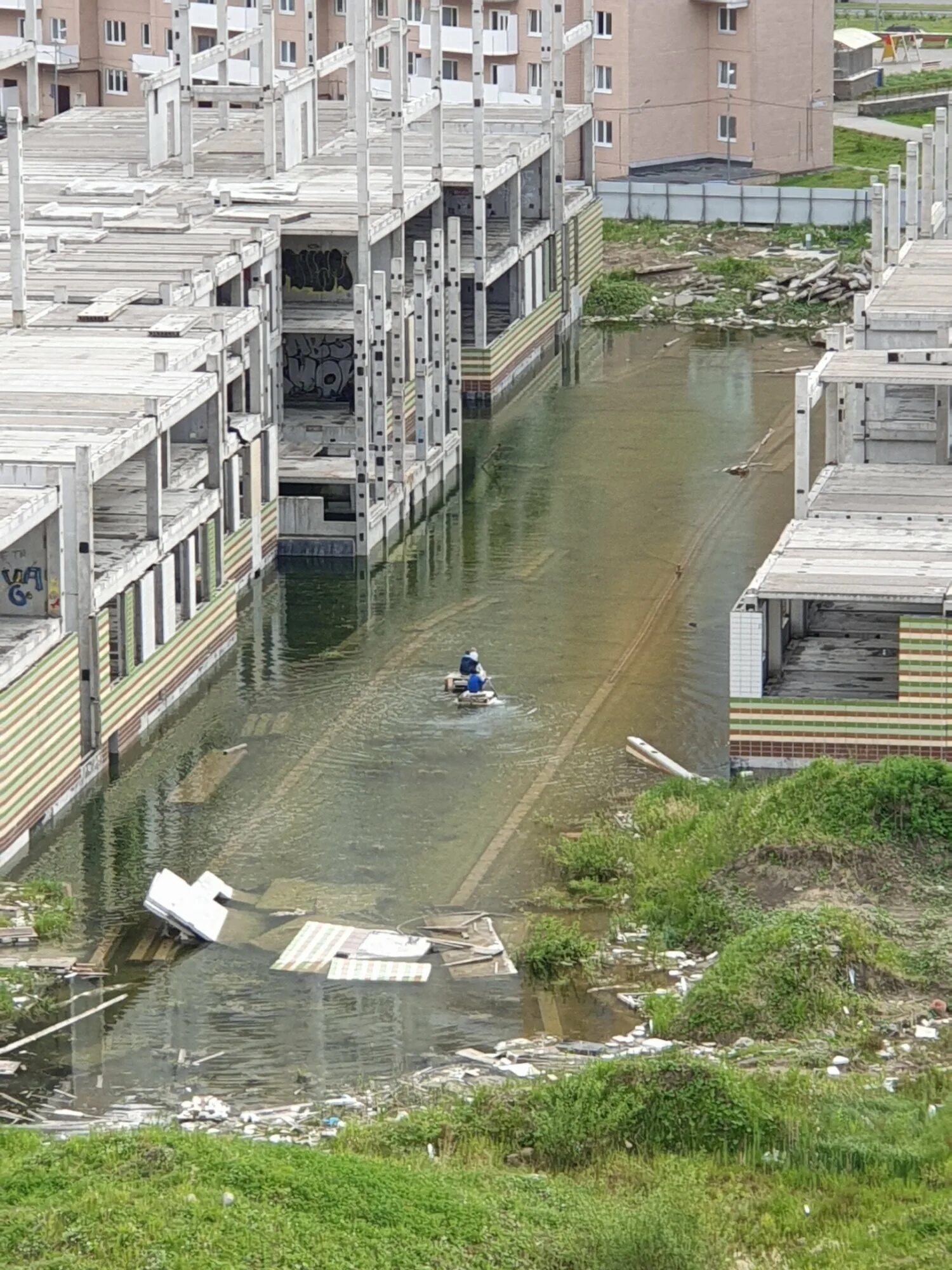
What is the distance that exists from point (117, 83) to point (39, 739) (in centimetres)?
6051

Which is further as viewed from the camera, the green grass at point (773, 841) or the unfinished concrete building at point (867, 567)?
the unfinished concrete building at point (867, 567)

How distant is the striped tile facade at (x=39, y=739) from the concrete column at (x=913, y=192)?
26627 millimetres

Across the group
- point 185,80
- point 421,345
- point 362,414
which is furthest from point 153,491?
point 185,80

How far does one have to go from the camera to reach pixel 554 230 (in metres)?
78.0

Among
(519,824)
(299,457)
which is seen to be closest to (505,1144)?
(519,824)

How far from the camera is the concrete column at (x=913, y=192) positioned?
62.5 meters

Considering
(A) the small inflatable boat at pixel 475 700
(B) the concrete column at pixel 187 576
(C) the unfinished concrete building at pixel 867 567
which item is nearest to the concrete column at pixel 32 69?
(C) the unfinished concrete building at pixel 867 567

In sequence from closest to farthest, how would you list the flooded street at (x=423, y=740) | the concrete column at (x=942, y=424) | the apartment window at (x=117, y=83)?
the flooded street at (x=423, y=740), the concrete column at (x=942, y=424), the apartment window at (x=117, y=83)

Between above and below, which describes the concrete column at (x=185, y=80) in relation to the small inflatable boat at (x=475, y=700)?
above

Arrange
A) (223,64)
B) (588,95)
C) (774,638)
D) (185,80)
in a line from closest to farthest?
(774,638) < (185,80) < (223,64) < (588,95)

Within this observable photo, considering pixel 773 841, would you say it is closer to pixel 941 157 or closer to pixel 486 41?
pixel 941 157

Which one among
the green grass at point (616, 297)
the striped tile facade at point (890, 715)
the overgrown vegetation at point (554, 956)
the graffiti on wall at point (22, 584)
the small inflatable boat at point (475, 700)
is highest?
the graffiti on wall at point (22, 584)

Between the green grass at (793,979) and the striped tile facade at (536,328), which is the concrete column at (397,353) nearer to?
the striped tile facade at (536,328)

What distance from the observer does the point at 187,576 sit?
160ft
